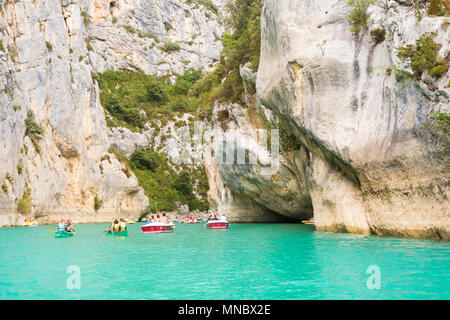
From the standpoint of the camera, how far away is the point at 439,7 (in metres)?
16.7

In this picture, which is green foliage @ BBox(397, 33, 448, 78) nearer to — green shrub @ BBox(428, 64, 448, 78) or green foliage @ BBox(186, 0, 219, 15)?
green shrub @ BBox(428, 64, 448, 78)

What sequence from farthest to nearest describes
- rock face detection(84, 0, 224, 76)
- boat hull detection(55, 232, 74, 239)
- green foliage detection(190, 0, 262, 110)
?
rock face detection(84, 0, 224, 76) < green foliage detection(190, 0, 262, 110) < boat hull detection(55, 232, 74, 239)

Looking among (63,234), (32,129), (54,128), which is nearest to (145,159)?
(54,128)

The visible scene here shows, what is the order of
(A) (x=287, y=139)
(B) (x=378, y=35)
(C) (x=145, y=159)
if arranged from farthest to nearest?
(C) (x=145, y=159), (A) (x=287, y=139), (B) (x=378, y=35)

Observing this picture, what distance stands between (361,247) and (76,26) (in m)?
54.0

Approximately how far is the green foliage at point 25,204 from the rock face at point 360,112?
28.3 meters

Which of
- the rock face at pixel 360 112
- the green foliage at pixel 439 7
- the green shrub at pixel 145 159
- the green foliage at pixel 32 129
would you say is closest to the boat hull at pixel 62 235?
the rock face at pixel 360 112

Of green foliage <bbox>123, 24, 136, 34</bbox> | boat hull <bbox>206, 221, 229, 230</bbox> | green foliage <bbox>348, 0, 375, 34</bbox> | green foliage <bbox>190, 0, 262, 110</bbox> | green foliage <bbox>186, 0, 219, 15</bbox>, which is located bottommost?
boat hull <bbox>206, 221, 229, 230</bbox>

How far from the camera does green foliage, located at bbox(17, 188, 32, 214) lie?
3947 cm

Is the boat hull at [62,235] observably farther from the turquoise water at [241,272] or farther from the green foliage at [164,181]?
the green foliage at [164,181]

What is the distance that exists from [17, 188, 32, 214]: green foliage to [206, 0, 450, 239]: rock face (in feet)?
92.7

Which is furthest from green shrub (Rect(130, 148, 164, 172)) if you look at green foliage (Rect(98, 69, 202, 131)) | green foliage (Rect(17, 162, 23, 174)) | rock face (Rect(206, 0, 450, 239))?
rock face (Rect(206, 0, 450, 239))

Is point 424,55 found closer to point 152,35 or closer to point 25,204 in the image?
point 25,204

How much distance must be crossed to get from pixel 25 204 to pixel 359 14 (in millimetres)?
35881
